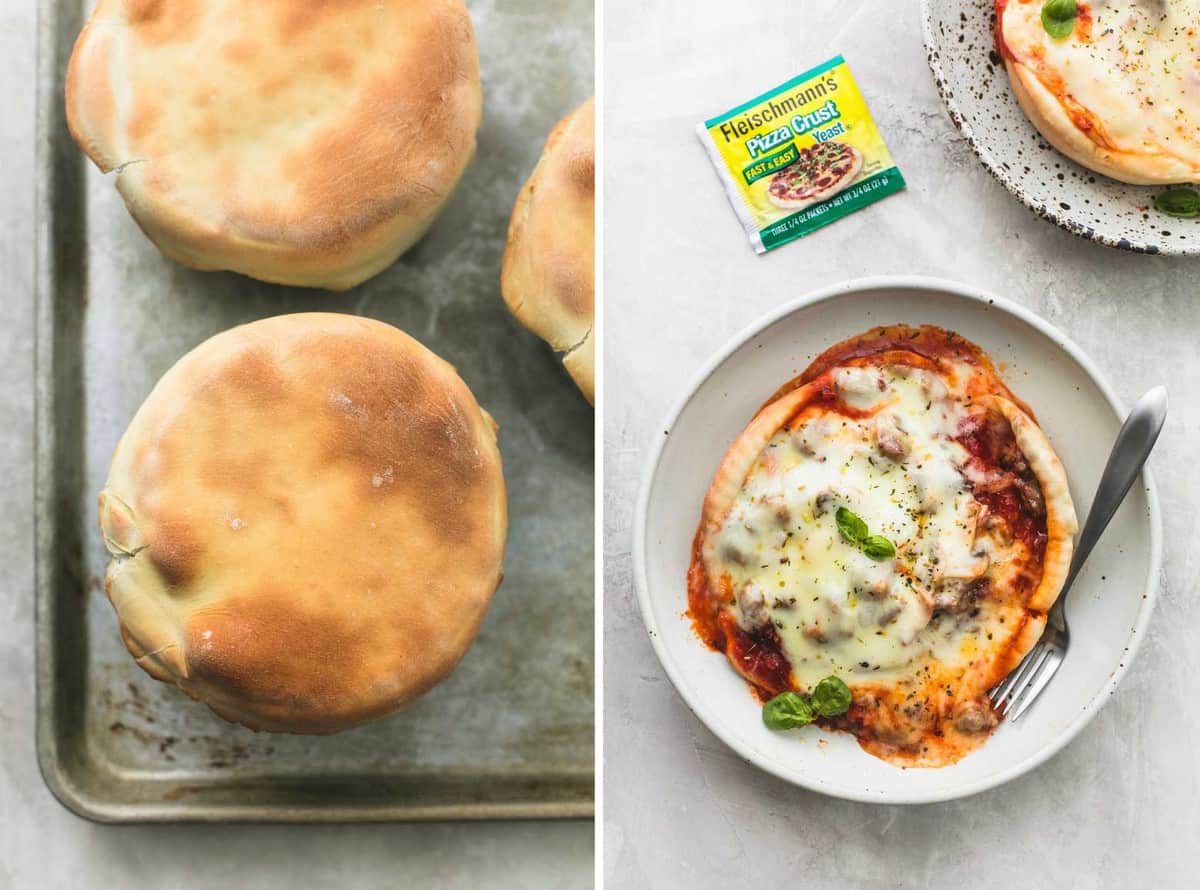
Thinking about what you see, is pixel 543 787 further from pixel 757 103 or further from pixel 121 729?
pixel 757 103

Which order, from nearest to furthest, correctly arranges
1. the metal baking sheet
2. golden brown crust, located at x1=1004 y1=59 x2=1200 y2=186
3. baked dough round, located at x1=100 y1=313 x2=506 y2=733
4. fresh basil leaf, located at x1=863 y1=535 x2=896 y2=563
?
fresh basil leaf, located at x1=863 y1=535 x2=896 y2=563 < golden brown crust, located at x1=1004 y1=59 x2=1200 y2=186 < baked dough round, located at x1=100 y1=313 x2=506 y2=733 < the metal baking sheet

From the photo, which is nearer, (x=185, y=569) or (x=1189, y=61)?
(x=1189, y=61)

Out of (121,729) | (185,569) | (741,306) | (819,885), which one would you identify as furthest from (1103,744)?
(121,729)

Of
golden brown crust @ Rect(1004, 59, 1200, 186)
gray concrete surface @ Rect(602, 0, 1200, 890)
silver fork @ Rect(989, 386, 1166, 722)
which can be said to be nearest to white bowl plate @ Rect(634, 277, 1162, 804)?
silver fork @ Rect(989, 386, 1166, 722)

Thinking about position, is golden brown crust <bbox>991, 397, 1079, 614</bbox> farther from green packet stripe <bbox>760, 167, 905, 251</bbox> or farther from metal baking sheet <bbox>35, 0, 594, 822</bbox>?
metal baking sheet <bbox>35, 0, 594, 822</bbox>

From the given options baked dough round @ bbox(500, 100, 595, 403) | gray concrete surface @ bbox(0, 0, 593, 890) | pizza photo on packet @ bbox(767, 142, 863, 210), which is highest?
pizza photo on packet @ bbox(767, 142, 863, 210)

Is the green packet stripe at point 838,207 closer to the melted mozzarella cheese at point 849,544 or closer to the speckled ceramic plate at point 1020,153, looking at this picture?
the speckled ceramic plate at point 1020,153

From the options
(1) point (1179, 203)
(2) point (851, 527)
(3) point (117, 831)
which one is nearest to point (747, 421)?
(2) point (851, 527)
